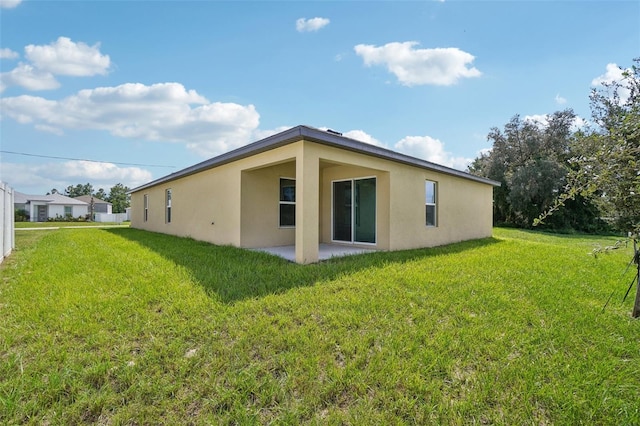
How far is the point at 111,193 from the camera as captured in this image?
181 feet

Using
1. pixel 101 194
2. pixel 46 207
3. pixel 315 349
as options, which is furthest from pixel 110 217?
pixel 315 349

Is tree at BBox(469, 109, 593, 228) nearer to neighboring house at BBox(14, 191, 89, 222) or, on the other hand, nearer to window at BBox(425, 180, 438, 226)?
window at BBox(425, 180, 438, 226)

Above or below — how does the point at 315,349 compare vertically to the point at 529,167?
below

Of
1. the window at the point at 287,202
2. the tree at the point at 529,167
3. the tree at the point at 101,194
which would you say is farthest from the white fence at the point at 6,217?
the tree at the point at 101,194

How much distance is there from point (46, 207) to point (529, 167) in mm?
47654

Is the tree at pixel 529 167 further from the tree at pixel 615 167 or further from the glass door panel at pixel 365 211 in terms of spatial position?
the tree at pixel 615 167

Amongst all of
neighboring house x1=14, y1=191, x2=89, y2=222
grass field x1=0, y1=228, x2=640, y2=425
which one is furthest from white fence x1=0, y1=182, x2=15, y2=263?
neighboring house x1=14, y1=191, x2=89, y2=222

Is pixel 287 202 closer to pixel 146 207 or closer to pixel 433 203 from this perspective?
pixel 433 203

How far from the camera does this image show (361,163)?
24.9 feet

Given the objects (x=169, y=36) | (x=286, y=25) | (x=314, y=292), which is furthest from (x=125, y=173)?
(x=314, y=292)

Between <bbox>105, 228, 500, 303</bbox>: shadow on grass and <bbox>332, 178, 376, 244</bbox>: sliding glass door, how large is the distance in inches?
65.4

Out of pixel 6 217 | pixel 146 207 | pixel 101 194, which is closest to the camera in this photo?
pixel 6 217

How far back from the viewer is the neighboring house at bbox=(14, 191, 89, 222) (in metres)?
34.2

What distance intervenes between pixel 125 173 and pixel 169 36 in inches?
1189
